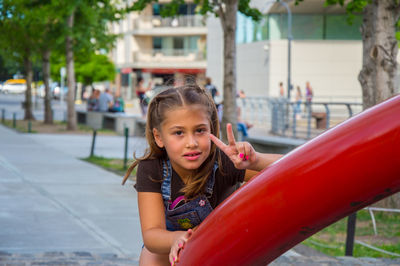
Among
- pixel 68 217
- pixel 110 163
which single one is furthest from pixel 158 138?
pixel 110 163

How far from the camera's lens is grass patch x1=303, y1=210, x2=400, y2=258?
7.23 m

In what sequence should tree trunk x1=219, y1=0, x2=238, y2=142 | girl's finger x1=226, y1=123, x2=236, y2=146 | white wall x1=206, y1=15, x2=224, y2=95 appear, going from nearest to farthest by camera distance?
girl's finger x1=226, y1=123, x2=236, y2=146 → tree trunk x1=219, y1=0, x2=238, y2=142 → white wall x1=206, y1=15, x2=224, y2=95

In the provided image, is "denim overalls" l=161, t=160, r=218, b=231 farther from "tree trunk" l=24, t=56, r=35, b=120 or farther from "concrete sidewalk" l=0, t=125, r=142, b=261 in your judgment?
"tree trunk" l=24, t=56, r=35, b=120

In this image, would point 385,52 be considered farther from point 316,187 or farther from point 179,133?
point 316,187

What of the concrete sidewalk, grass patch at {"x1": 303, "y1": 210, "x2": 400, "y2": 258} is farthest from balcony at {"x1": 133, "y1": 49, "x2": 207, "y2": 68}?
grass patch at {"x1": 303, "y1": 210, "x2": 400, "y2": 258}

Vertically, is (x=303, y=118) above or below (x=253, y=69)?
below

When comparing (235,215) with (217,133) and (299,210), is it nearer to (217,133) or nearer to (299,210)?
(299,210)

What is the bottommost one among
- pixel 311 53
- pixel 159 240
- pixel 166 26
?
pixel 159 240

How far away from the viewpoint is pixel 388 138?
1.39m

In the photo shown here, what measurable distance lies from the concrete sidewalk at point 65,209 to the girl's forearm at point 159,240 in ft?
12.7

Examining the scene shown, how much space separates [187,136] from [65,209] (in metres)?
6.82

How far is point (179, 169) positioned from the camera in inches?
112

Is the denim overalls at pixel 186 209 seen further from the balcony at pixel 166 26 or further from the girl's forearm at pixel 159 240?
the balcony at pixel 166 26

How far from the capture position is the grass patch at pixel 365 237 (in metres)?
7.23
